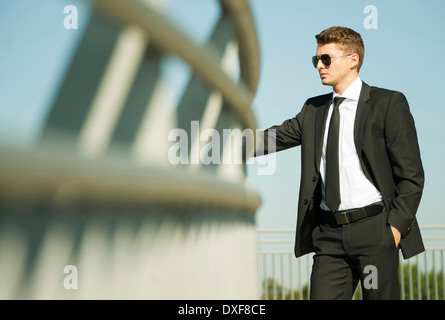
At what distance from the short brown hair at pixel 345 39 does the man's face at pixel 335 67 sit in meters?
0.04

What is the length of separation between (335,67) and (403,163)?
0.72m

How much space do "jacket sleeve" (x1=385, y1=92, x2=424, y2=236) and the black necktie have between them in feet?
0.94

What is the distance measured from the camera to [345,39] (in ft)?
11.1

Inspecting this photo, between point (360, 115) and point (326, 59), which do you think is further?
point (326, 59)

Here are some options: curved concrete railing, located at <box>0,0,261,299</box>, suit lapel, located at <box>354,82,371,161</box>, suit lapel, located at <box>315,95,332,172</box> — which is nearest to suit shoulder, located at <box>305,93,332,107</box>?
suit lapel, located at <box>315,95,332,172</box>

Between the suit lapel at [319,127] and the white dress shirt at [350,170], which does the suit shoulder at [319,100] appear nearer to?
the suit lapel at [319,127]

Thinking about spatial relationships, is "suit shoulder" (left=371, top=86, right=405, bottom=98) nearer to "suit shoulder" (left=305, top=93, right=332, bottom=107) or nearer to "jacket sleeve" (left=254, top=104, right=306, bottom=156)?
"suit shoulder" (left=305, top=93, right=332, bottom=107)

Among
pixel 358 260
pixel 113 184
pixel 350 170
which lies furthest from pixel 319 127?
pixel 113 184

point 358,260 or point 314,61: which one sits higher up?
point 314,61

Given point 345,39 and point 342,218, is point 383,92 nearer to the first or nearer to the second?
point 345,39

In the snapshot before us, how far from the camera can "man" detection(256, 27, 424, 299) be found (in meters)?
2.98

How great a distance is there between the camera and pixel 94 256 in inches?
50.4
